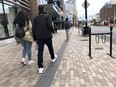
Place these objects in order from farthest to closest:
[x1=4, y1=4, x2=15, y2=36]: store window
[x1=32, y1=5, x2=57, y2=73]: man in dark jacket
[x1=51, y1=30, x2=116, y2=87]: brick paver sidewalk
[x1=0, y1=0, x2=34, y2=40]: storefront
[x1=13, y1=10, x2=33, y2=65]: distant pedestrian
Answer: [x1=4, y1=4, x2=15, y2=36]: store window
[x1=0, y1=0, x2=34, y2=40]: storefront
[x1=13, y1=10, x2=33, y2=65]: distant pedestrian
[x1=32, y1=5, x2=57, y2=73]: man in dark jacket
[x1=51, y1=30, x2=116, y2=87]: brick paver sidewalk

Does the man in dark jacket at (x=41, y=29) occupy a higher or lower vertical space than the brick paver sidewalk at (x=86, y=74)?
higher

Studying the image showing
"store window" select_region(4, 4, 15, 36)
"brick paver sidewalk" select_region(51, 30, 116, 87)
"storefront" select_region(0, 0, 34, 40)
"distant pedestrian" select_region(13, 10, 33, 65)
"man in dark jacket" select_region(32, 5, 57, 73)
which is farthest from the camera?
"store window" select_region(4, 4, 15, 36)

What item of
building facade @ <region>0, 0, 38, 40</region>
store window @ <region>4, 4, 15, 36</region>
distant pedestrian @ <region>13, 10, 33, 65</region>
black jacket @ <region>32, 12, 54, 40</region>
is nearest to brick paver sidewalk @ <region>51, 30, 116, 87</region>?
black jacket @ <region>32, 12, 54, 40</region>

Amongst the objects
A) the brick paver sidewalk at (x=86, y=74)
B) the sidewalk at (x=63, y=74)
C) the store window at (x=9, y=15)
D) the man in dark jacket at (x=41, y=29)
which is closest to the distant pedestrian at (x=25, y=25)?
the man in dark jacket at (x=41, y=29)

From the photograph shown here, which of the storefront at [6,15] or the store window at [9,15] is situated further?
the store window at [9,15]

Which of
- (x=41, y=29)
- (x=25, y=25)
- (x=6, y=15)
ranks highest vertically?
(x=6, y=15)

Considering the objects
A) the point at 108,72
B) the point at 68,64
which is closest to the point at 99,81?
the point at 108,72

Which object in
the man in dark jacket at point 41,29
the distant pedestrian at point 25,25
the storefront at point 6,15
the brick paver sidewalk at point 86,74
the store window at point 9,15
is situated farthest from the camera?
the store window at point 9,15

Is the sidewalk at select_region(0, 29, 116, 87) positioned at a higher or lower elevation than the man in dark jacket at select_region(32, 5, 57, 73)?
lower

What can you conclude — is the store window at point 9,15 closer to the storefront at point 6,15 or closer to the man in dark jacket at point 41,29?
the storefront at point 6,15

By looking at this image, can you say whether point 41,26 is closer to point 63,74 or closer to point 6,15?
point 63,74

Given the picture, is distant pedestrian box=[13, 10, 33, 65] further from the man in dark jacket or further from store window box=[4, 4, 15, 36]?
store window box=[4, 4, 15, 36]

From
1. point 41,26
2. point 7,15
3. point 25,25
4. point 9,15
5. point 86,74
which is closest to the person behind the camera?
point 86,74

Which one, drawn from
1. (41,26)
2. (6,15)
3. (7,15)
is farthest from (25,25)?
(7,15)
